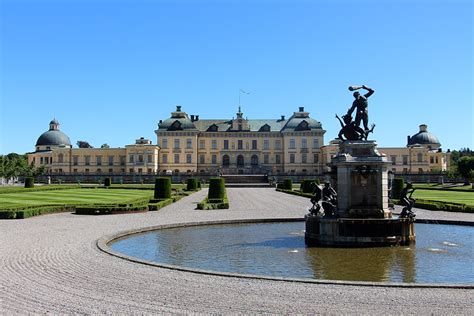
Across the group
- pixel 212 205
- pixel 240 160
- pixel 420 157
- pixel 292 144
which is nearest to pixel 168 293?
pixel 212 205

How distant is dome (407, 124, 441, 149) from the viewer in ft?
305

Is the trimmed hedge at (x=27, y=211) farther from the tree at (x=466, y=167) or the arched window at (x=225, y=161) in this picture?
the arched window at (x=225, y=161)

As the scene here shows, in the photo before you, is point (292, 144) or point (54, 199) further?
point (292, 144)

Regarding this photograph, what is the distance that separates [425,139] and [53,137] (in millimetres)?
72335

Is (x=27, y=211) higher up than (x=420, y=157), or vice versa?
(x=420, y=157)

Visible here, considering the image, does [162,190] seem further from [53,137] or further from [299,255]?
[53,137]

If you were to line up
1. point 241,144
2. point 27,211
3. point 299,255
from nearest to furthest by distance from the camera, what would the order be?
point 299,255, point 27,211, point 241,144

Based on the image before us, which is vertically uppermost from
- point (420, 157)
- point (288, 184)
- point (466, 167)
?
point (420, 157)

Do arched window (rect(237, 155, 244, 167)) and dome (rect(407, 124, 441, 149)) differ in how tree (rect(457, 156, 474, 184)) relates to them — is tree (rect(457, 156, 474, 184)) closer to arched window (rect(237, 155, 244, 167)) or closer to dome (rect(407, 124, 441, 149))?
dome (rect(407, 124, 441, 149))

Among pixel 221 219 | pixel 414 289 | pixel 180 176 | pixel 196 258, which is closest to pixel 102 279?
pixel 196 258

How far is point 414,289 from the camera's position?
8055mm

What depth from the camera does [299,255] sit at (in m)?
12.0

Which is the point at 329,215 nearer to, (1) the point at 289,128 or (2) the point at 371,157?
(2) the point at 371,157

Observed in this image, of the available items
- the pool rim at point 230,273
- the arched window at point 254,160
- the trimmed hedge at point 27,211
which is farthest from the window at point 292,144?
the pool rim at point 230,273
